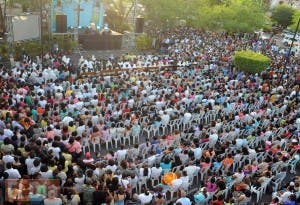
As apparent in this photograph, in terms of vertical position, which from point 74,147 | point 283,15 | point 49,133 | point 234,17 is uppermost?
point 283,15

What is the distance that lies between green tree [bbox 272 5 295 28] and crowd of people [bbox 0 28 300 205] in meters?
33.0

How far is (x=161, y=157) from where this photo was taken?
12.6m

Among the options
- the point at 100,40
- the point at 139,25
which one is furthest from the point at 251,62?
the point at 100,40

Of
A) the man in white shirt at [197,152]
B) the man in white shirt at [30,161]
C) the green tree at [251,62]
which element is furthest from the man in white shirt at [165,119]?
the green tree at [251,62]

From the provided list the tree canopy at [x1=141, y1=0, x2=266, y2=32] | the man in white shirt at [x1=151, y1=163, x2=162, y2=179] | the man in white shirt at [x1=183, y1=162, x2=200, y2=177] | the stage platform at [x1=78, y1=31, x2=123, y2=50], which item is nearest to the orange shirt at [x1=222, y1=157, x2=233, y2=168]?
the man in white shirt at [x1=183, y1=162, x2=200, y2=177]

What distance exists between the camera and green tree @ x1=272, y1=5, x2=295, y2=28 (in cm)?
5384

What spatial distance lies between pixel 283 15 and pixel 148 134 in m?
45.2

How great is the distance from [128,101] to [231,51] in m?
15.0

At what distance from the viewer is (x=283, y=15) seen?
54250mm

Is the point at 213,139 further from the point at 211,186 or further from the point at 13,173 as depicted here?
the point at 13,173

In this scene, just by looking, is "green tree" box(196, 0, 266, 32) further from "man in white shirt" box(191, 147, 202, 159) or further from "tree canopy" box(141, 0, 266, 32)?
"man in white shirt" box(191, 147, 202, 159)

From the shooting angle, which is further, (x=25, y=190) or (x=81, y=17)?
(x=81, y=17)

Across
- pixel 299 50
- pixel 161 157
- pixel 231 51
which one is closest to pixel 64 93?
pixel 161 157

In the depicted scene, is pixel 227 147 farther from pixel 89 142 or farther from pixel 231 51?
pixel 231 51
